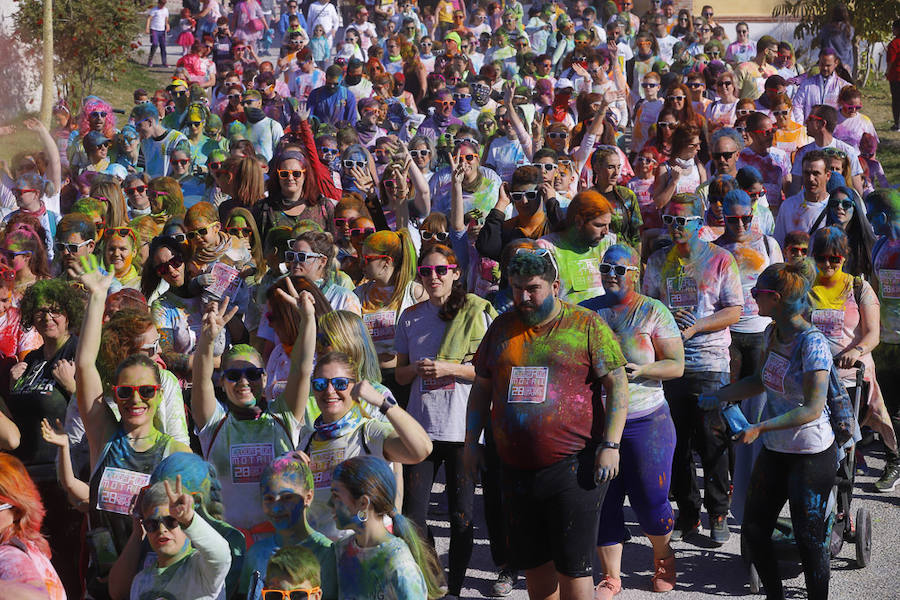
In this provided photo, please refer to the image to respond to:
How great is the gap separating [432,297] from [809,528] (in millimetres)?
2080

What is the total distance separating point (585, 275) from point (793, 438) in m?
1.73

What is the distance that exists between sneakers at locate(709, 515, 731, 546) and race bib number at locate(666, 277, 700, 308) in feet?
3.85

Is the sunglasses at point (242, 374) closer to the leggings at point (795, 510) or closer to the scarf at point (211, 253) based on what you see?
the scarf at point (211, 253)

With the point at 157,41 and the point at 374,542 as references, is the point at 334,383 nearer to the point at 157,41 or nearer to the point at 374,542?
the point at 374,542

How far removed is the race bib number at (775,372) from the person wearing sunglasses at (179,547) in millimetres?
2653

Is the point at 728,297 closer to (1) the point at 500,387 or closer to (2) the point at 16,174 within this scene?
(1) the point at 500,387

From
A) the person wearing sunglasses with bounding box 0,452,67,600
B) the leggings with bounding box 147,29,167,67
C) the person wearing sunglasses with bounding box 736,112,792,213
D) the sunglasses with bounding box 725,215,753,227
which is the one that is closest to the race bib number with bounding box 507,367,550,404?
the person wearing sunglasses with bounding box 0,452,67,600

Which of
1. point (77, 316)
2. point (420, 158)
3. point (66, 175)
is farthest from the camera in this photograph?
point (66, 175)

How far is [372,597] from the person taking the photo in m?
4.37

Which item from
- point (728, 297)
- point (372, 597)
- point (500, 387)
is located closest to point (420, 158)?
point (728, 297)

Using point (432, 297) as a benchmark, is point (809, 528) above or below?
below

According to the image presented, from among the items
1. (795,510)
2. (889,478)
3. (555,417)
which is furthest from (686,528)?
(555,417)

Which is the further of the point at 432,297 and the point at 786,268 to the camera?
the point at 432,297

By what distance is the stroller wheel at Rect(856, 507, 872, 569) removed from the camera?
6648mm
